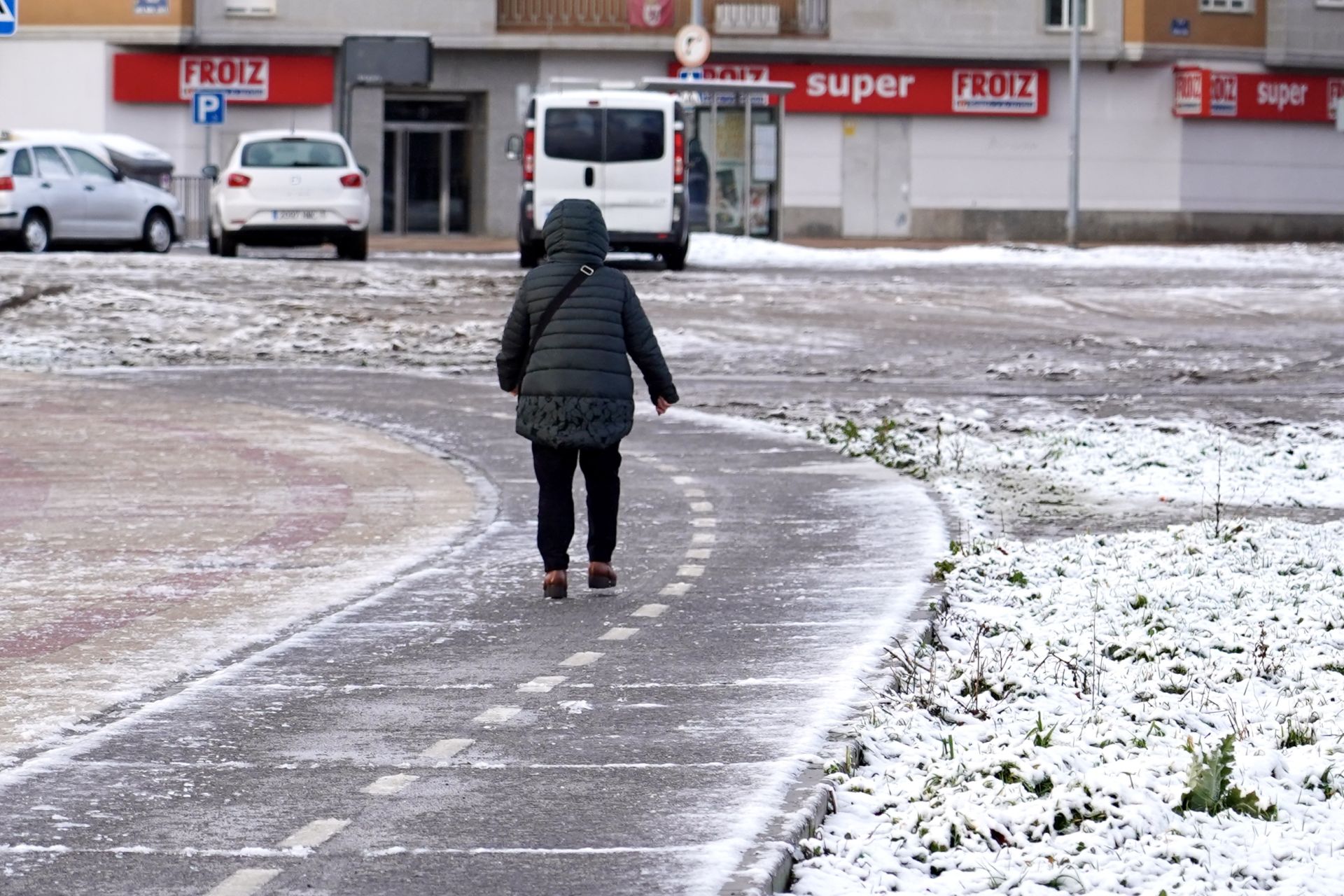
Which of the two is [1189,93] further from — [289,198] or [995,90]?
[289,198]

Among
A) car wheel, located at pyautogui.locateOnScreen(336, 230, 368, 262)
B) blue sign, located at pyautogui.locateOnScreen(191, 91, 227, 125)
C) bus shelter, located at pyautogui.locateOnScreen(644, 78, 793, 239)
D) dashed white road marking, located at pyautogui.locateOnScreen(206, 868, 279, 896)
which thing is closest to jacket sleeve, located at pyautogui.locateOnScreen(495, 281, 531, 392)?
dashed white road marking, located at pyautogui.locateOnScreen(206, 868, 279, 896)

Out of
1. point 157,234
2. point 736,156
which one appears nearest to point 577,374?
point 157,234

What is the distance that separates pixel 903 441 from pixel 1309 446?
7.20ft

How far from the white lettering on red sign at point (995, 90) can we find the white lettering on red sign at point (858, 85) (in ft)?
3.34

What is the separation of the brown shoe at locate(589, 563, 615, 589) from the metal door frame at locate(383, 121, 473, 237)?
38.5 m

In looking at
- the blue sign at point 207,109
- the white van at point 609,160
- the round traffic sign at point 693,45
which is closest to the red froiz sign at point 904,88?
the round traffic sign at point 693,45

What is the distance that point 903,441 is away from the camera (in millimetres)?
13953

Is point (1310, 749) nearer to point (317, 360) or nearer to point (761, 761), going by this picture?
point (761, 761)

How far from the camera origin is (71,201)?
2953cm

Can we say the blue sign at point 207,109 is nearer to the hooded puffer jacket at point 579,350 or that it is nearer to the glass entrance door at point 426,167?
the glass entrance door at point 426,167

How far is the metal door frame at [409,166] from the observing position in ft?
154

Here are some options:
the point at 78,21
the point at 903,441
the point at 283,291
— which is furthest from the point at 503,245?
the point at 903,441

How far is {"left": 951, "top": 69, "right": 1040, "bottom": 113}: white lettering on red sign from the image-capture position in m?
48.9

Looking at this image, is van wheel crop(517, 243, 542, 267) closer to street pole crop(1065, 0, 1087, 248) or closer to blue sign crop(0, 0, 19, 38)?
blue sign crop(0, 0, 19, 38)
